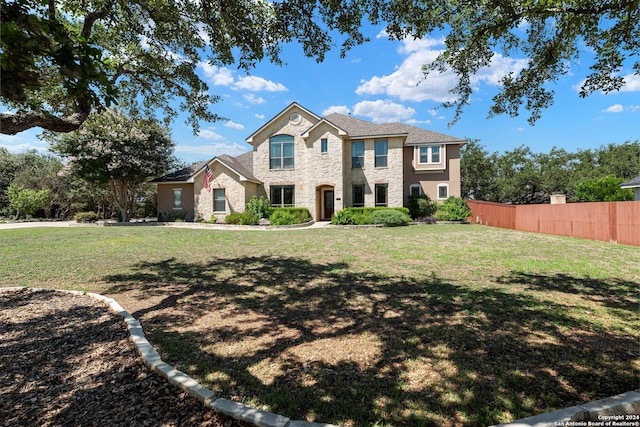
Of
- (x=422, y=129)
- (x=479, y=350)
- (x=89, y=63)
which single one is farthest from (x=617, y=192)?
(x=89, y=63)

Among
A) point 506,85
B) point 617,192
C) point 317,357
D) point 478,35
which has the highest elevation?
point 478,35

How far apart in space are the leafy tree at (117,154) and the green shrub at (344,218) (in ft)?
45.7

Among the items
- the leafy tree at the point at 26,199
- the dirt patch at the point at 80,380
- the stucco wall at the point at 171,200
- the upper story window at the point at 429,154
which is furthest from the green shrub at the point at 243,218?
the leafy tree at the point at 26,199

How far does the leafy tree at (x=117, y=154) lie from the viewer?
21.5 m

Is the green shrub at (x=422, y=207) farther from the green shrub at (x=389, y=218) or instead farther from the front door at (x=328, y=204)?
the front door at (x=328, y=204)

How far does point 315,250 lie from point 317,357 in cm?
727

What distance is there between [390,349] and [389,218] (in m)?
15.8

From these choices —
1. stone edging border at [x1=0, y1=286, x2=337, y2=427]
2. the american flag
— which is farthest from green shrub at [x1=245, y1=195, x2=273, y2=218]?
stone edging border at [x1=0, y1=286, x2=337, y2=427]

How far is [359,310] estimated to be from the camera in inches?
192

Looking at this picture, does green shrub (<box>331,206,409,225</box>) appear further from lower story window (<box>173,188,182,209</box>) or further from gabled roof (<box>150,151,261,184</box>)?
lower story window (<box>173,188,182,209</box>)

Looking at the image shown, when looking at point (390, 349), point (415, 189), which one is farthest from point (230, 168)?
point (390, 349)

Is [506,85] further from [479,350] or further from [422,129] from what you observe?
[422,129]

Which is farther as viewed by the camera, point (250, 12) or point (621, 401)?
point (250, 12)

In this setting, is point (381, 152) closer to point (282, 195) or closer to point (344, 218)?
point (344, 218)
